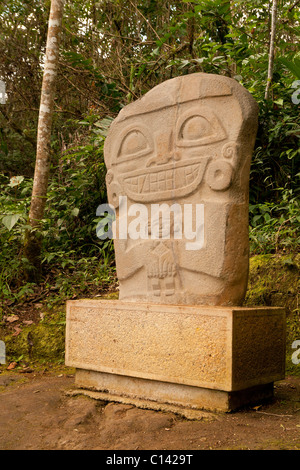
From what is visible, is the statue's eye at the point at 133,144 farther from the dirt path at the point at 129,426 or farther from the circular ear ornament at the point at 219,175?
the dirt path at the point at 129,426

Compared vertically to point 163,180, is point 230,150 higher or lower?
higher

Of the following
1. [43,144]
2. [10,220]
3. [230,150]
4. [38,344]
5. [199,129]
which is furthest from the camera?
[43,144]

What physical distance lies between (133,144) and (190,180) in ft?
1.91

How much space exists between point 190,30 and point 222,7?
1251 millimetres

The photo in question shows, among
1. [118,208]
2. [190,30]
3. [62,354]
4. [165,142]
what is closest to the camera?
[165,142]

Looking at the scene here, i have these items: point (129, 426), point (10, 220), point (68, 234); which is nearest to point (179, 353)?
point (129, 426)

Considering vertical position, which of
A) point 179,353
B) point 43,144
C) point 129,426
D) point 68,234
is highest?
point 43,144

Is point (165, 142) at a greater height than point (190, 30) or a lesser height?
lesser

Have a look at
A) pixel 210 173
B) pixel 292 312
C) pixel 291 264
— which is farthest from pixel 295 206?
pixel 210 173

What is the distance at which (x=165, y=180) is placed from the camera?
2.98 meters

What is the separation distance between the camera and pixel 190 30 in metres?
6.24

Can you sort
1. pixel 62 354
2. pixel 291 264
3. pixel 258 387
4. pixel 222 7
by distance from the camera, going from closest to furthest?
pixel 258 387, pixel 291 264, pixel 62 354, pixel 222 7

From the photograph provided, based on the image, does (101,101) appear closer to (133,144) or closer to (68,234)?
(68,234)

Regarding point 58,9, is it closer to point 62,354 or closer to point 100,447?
point 62,354
